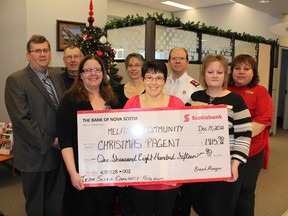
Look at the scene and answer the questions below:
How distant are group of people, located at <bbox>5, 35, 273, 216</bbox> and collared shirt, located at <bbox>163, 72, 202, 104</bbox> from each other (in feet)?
0.03

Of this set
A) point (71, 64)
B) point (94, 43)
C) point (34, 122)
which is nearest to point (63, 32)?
point (94, 43)

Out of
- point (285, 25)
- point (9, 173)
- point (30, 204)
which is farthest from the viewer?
point (9, 173)

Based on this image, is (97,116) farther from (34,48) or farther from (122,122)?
(34,48)

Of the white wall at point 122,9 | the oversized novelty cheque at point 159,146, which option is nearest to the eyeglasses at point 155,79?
the oversized novelty cheque at point 159,146

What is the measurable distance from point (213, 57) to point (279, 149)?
4.88 meters

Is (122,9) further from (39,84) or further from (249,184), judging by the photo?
(249,184)

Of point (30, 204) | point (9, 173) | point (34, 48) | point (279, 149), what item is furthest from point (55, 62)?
point (279, 149)

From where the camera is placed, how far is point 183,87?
8.91 ft

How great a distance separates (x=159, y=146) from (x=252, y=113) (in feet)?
2.98

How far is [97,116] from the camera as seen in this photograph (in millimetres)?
1783

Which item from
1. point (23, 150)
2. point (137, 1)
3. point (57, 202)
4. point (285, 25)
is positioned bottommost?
point (57, 202)

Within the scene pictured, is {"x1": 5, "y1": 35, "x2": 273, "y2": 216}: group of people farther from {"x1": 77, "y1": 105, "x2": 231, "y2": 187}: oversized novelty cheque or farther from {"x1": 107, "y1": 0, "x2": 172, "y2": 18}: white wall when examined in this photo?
{"x1": 107, "y1": 0, "x2": 172, "y2": 18}: white wall

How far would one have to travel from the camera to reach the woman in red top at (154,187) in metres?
1.85

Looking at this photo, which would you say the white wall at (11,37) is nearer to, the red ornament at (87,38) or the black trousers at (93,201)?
the red ornament at (87,38)
